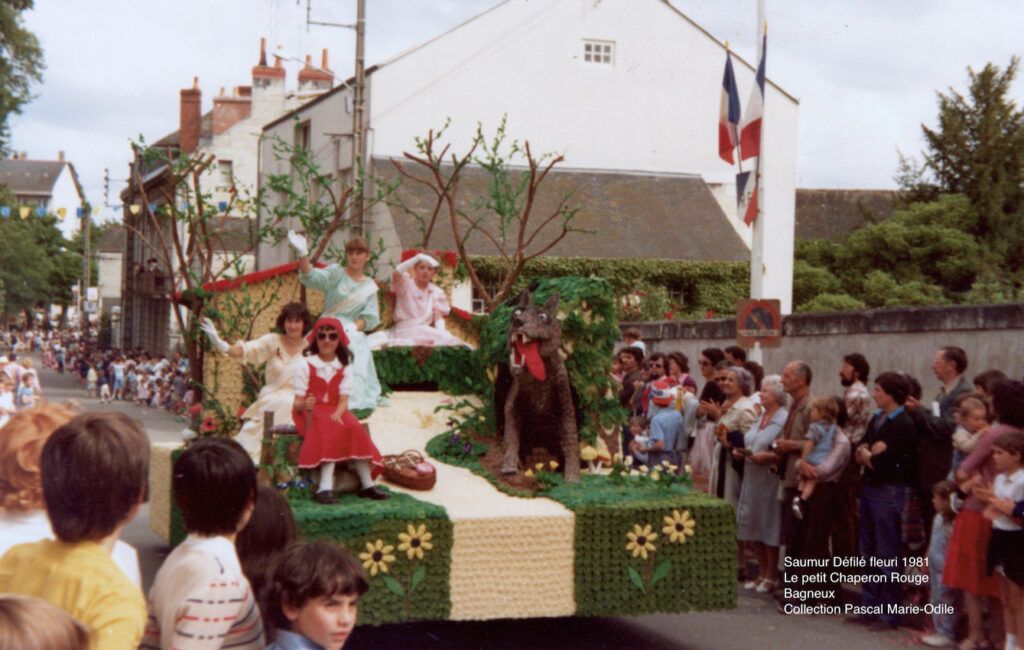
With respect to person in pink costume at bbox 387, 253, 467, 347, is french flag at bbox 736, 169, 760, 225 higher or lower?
higher

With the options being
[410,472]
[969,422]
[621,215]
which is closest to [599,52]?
[621,215]

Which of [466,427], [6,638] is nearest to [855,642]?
[466,427]

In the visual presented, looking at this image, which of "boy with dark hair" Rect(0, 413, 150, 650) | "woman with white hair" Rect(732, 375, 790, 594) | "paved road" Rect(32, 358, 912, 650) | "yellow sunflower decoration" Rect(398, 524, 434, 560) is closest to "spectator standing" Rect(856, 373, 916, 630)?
"paved road" Rect(32, 358, 912, 650)

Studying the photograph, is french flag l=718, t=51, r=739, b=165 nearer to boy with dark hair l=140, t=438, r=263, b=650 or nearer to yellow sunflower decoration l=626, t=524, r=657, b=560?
yellow sunflower decoration l=626, t=524, r=657, b=560

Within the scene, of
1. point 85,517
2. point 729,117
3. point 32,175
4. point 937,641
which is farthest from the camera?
point 32,175

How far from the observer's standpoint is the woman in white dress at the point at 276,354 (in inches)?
379

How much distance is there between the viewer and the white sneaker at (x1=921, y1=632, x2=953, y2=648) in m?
9.38

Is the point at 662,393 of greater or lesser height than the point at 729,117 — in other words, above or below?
below

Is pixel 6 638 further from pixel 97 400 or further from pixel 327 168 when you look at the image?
pixel 97 400

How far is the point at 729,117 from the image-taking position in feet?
58.7

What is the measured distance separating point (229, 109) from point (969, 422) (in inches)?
2049

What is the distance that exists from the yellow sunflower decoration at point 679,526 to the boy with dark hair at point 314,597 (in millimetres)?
4627

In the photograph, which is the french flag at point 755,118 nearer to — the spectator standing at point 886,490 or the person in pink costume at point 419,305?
the person in pink costume at point 419,305

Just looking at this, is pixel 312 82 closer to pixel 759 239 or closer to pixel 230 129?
pixel 230 129
